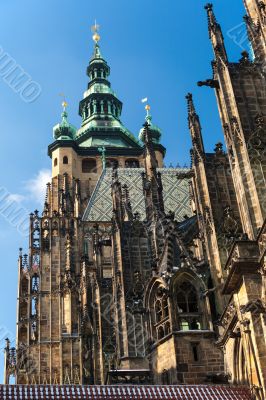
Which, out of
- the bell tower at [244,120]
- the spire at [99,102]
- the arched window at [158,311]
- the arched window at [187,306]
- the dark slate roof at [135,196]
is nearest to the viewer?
the bell tower at [244,120]

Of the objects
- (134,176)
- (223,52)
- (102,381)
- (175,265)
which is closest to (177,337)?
(175,265)

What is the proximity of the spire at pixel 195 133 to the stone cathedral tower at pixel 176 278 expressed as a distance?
0.13 feet

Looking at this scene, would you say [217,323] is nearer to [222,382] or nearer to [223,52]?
[222,382]

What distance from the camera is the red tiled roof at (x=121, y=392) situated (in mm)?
14641

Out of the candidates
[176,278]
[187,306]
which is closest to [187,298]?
[187,306]

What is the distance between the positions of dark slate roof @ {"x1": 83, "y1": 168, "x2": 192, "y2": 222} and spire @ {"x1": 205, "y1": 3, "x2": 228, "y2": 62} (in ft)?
54.8

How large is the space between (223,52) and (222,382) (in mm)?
9712

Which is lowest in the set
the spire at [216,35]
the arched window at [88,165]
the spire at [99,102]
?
the spire at [216,35]

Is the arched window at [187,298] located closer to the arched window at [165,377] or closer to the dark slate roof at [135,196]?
the arched window at [165,377]

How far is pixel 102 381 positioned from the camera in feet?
79.5

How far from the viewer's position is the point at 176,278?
1970cm

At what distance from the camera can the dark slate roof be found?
38.2 m

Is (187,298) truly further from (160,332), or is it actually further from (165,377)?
(165,377)

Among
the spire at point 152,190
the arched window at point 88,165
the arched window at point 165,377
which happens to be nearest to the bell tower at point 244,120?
the arched window at point 165,377
